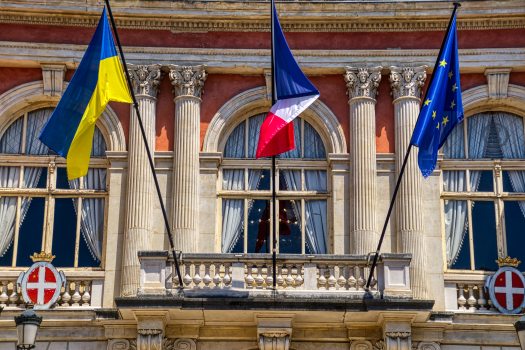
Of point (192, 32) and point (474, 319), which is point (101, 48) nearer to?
point (192, 32)

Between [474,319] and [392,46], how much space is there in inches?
267

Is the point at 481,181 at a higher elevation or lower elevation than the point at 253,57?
lower

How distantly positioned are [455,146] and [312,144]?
3332 millimetres

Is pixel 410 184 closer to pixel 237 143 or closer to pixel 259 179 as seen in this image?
pixel 259 179

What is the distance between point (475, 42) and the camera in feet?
83.4

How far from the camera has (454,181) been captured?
81.8 ft

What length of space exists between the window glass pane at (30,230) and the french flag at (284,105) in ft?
19.7

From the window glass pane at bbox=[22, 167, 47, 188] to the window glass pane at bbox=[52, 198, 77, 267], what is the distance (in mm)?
569

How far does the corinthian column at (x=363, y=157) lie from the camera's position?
23.7 m

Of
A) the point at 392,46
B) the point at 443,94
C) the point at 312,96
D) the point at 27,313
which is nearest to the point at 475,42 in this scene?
the point at 392,46

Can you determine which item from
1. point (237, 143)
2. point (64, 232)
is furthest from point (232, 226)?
point (64, 232)

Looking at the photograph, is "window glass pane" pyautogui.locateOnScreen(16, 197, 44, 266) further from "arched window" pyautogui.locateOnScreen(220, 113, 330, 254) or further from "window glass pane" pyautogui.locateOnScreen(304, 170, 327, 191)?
"window glass pane" pyautogui.locateOnScreen(304, 170, 327, 191)

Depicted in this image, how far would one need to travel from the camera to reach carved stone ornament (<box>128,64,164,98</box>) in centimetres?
2489

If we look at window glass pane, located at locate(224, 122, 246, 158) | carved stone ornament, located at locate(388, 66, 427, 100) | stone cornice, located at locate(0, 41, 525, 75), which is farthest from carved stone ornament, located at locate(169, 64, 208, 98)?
carved stone ornament, located at locate(388, 66, 427, 100)
